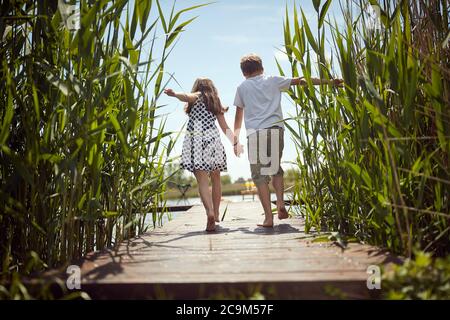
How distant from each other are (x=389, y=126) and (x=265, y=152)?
1.31 metres

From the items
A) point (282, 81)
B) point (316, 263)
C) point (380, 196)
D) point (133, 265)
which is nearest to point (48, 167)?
point (133, 265)

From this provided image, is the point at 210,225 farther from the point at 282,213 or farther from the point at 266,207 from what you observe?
the point at 282,213

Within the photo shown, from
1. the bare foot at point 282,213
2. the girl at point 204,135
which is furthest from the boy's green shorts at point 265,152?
the bare foot at point 282,213

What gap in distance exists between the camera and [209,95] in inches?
114

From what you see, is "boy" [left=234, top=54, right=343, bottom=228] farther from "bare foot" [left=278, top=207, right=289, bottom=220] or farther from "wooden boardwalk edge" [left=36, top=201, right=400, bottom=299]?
"wooden boardwalk edge" [left=36, top=201, right=400, bottom=299]

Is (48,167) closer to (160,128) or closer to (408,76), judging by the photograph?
(160,128)

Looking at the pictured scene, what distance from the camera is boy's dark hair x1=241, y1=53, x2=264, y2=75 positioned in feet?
9.04

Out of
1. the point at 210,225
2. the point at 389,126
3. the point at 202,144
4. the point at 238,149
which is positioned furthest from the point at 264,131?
the point at 389,126

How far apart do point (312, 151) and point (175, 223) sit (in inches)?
53.1

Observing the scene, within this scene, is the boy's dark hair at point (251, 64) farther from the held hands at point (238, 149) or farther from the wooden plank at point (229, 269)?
the wooden plank at point (229, 269)

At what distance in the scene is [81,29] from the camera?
1382mm

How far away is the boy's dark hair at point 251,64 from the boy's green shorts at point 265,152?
0.47 metres

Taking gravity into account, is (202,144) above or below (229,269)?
above

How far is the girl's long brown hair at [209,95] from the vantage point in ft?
9.43
